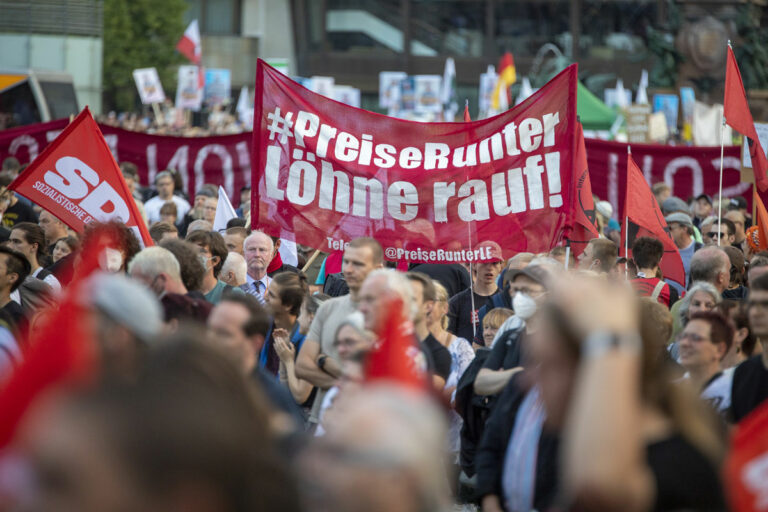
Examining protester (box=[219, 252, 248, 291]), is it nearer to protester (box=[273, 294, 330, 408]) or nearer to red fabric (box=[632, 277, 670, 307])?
protester (box=[273, 294, 330, 408])

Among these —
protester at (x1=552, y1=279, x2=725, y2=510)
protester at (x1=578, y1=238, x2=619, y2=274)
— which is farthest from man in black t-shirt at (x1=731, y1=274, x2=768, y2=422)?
protester at (x1=578, y1=238, x2=619, y2=274)

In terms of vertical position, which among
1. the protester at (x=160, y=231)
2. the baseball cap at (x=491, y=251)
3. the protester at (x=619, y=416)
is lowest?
the protester at (x=160, y=231)

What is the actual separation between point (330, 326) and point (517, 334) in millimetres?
901

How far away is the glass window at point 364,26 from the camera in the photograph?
51.7 metres

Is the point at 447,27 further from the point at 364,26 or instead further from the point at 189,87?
the point at 189,87

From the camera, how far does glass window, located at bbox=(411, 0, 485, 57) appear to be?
51.7 m

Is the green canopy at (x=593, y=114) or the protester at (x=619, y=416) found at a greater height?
the protester at (x=619, y=416)

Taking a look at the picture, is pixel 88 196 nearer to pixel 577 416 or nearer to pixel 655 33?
pixel 577 416

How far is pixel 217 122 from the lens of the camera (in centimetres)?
2948

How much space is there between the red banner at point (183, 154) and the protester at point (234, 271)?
6.69 metres

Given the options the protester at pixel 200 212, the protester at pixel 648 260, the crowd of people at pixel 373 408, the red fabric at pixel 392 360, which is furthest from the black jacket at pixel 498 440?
the protester at pixel 200 212

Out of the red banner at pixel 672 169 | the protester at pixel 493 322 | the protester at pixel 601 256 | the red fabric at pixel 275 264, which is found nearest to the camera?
the protester at pixel 493 322

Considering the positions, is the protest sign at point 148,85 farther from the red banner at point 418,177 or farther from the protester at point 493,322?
the protester at point 493,322

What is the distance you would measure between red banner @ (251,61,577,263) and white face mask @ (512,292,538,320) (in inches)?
93.8
